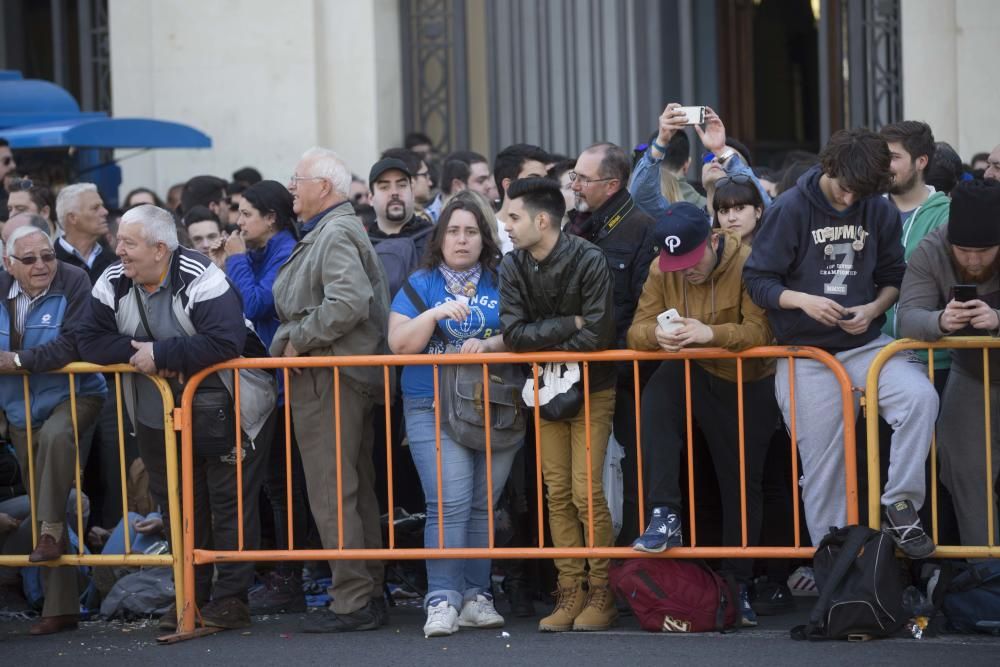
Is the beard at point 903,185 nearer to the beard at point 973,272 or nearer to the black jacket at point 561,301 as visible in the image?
the beard at point 973,272

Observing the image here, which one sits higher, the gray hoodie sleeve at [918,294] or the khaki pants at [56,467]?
the gray hoodie sleeve at [918,294]

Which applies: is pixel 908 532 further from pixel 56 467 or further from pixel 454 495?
pixel 56 467

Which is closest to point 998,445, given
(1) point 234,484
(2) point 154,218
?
(1) point 234,484

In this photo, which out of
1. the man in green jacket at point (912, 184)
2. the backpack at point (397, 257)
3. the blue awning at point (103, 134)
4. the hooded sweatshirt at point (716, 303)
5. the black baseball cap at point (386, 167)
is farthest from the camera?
the blue awning at point (103, 134)

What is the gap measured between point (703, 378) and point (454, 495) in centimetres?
134

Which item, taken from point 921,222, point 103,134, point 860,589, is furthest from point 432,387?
point 103,134

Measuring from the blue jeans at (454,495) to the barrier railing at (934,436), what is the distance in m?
1.73

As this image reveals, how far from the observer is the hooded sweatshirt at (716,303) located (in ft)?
23.8

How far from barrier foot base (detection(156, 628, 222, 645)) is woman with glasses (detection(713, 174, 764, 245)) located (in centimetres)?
332

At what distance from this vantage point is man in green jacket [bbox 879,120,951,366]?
7762 mm

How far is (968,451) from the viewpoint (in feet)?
23.2

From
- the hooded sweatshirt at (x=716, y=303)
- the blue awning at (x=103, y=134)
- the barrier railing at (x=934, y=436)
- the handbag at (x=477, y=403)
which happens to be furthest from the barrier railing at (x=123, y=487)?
the blue awning at (x=103, y=134)

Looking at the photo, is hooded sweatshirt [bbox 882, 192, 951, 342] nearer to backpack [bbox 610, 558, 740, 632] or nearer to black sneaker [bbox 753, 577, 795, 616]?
black sneaker [bbox 753, 577, 795, 616]

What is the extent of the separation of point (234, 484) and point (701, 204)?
→ 3.39m
